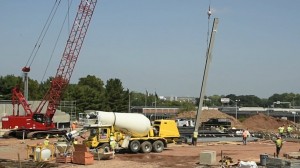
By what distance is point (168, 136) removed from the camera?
3400cm

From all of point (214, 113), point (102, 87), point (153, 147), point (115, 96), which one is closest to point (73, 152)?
point (153, 147)

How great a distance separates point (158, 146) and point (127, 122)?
3248 millimetres

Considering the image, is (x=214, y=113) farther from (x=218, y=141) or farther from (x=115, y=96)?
(x=218, y=141)

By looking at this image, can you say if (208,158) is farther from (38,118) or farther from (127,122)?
(38,118)

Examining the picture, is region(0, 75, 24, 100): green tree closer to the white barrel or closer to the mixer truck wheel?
the white barrel

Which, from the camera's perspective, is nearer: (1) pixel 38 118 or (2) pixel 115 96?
(1) pixel 38 118

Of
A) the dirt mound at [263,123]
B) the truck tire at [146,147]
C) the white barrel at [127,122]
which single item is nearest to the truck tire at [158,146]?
the truck tire at [146,147]

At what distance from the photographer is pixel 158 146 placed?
3284 centimetres

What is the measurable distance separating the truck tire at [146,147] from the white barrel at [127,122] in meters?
0.66

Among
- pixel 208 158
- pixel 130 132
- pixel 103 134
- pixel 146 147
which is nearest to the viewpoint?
pixel 208 158

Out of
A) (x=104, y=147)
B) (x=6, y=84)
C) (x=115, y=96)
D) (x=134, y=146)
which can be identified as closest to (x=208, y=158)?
(x=104, y=147)

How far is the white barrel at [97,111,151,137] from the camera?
30547 mm

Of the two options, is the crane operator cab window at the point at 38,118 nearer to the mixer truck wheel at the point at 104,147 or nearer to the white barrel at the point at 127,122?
the white barrel at the point at 127,122

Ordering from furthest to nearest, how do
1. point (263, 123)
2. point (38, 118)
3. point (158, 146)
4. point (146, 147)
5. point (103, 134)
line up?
point (263, 123) → point (38, 118) → point (158, 146) → point (146, 147) → point (103, 134)
